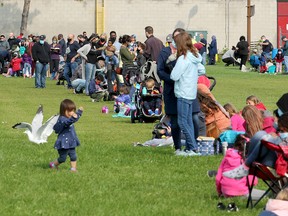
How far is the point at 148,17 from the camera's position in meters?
69.2

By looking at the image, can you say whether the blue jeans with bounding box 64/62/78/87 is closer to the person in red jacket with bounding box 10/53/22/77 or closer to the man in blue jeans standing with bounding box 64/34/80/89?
the man in blue jeans standing with bounding box 64/34/80/89

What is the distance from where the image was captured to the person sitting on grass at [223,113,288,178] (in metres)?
10.8

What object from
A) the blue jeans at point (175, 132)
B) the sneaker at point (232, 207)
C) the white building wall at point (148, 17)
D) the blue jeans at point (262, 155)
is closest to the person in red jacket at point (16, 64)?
the white building wall at point (148, 17)

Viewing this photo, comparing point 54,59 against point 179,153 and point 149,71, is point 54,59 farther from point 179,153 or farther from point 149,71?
point 179,153

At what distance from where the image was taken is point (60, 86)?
40562 mm

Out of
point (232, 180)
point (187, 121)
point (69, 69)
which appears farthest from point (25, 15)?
point (232, 180)

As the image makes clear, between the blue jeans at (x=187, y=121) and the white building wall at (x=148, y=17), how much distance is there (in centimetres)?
5177

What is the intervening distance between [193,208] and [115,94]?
19.7 m

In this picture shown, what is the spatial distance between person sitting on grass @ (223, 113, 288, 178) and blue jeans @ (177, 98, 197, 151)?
16.7 ft

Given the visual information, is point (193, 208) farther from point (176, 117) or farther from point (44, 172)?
point (176, 117)

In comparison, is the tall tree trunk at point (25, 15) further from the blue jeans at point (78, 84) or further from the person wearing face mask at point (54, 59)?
the blue jeans at point (78, 84)

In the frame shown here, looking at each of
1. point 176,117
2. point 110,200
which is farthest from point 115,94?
point 110,200

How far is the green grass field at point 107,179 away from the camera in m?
11.4

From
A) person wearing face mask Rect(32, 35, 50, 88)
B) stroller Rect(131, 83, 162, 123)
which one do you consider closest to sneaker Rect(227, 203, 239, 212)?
stroller Rect(131, 83, 162, 123)
